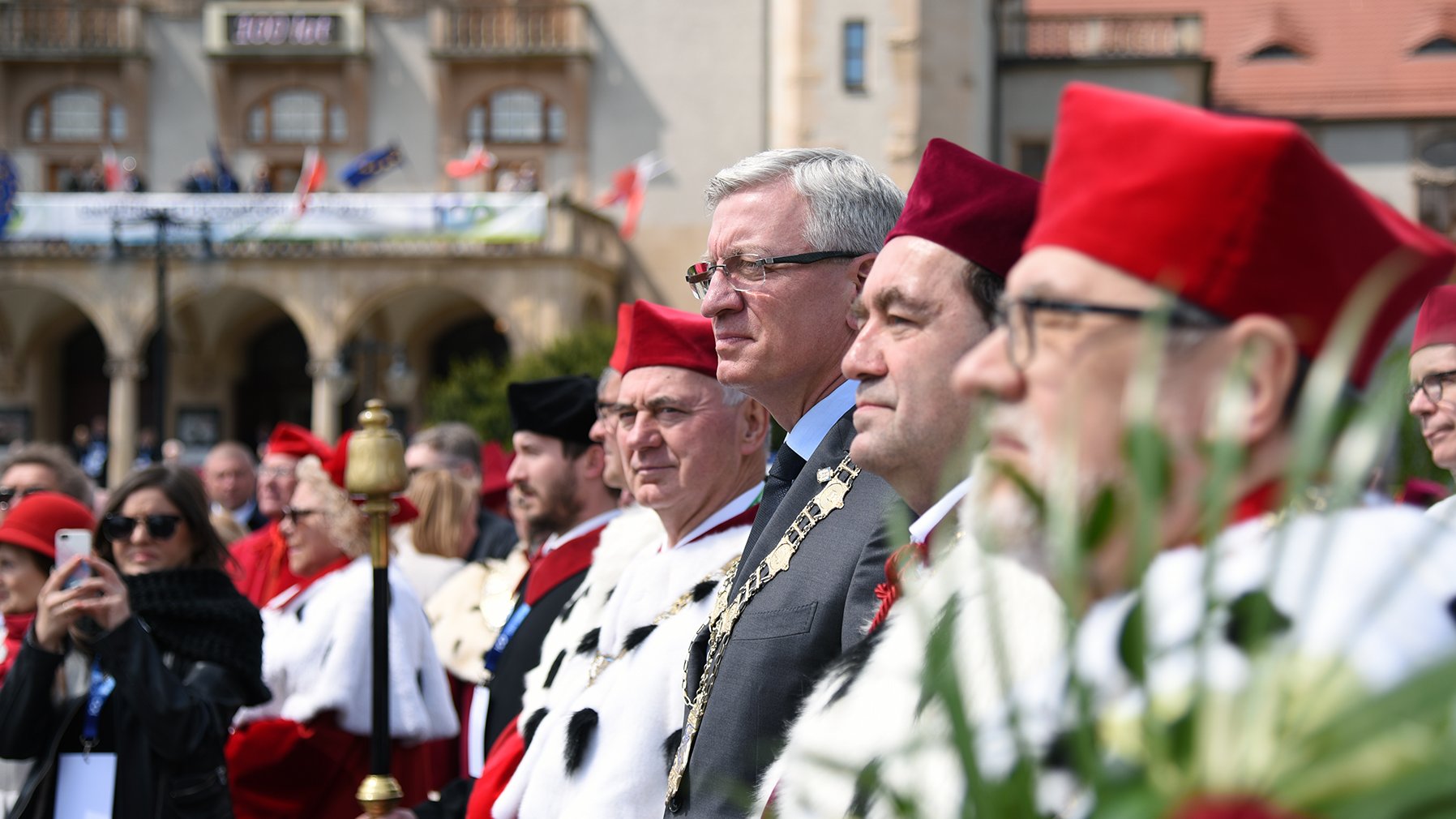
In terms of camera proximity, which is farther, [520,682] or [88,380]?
[88,380]

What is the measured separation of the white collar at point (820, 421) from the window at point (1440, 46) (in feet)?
126

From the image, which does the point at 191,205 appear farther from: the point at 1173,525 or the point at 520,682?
the point at 1173,525

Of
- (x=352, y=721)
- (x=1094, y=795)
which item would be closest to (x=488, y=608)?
(x=352, y=721)

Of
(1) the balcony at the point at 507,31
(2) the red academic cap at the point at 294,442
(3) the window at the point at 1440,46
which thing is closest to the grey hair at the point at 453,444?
(2) the red academic cap at the point at 294,442

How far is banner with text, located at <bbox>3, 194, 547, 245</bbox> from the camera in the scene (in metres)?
29.2

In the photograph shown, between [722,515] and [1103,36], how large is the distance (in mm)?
33524

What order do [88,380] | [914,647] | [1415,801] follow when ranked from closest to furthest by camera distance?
[1415,801] → [914,647] → [88,380]

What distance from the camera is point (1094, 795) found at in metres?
1.06

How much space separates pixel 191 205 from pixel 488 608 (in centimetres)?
2490

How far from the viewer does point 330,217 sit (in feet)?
96.5

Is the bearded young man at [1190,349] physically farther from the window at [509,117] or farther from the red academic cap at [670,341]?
the window at [509,117]

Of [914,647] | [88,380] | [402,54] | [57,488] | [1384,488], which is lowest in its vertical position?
[88,380]

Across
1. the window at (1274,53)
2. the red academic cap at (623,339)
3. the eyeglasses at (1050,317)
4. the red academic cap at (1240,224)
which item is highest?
the window at (1274,53)

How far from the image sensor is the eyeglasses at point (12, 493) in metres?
5.93
